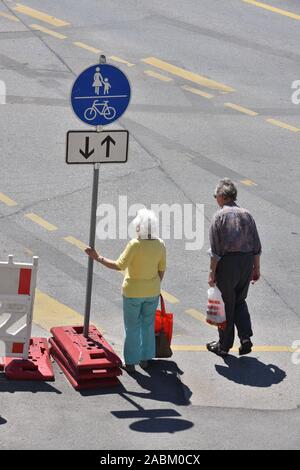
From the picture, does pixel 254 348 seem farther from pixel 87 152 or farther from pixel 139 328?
pixel 87 152

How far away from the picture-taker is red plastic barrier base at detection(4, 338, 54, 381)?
11743 millimetres

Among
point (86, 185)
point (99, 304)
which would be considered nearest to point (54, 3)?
point (86, 185)

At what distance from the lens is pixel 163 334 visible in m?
12.3

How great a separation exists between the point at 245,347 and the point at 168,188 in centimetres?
482

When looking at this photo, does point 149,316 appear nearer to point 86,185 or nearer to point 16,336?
point 16,336

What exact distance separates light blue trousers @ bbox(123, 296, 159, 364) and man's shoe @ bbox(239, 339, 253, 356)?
100cm

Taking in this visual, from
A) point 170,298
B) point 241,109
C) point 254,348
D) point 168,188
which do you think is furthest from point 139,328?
point 241,109

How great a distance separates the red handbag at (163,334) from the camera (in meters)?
12.3

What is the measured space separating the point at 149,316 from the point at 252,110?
28.8 ft

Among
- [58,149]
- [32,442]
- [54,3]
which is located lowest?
[32,442]

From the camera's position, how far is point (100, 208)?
1623cm

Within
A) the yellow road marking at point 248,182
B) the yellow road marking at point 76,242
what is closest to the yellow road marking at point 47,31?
the yellow road marking at point 248,182

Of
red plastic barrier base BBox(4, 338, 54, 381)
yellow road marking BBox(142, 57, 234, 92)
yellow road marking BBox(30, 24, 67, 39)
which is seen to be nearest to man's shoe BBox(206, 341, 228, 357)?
red plastic barrier base BBox(4, 338, 54, 381)

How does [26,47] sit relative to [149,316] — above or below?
above
